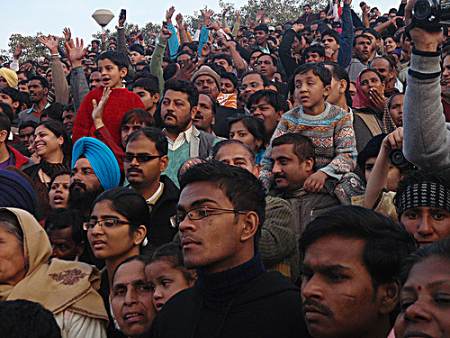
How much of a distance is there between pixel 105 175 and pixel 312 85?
1658mm

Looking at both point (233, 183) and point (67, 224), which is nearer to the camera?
point (233, 183)

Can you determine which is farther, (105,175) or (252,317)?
(105,175)

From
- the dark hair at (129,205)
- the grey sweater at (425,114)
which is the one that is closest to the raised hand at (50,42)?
the dark hair at (129,205)

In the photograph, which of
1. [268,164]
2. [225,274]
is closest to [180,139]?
[268,164]

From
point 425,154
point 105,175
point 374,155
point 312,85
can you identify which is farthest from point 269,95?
point 425,154

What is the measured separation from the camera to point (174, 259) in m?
3.71

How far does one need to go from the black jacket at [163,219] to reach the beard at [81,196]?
65cm

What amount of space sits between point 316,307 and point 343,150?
9.40 feet

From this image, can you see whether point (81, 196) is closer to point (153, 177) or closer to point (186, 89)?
point (153, 177)

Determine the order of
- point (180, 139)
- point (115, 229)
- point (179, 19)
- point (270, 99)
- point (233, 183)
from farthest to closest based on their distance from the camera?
point (179, 19) → point (270, 99) → point (180, 139) → point (115, 229) → point (233, 183)

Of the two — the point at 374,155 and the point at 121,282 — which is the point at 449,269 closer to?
the point at 121,282

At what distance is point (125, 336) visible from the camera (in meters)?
4.14

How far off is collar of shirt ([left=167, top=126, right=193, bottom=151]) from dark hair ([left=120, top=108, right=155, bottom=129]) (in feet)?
0.77

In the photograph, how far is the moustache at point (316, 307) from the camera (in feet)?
8.38
